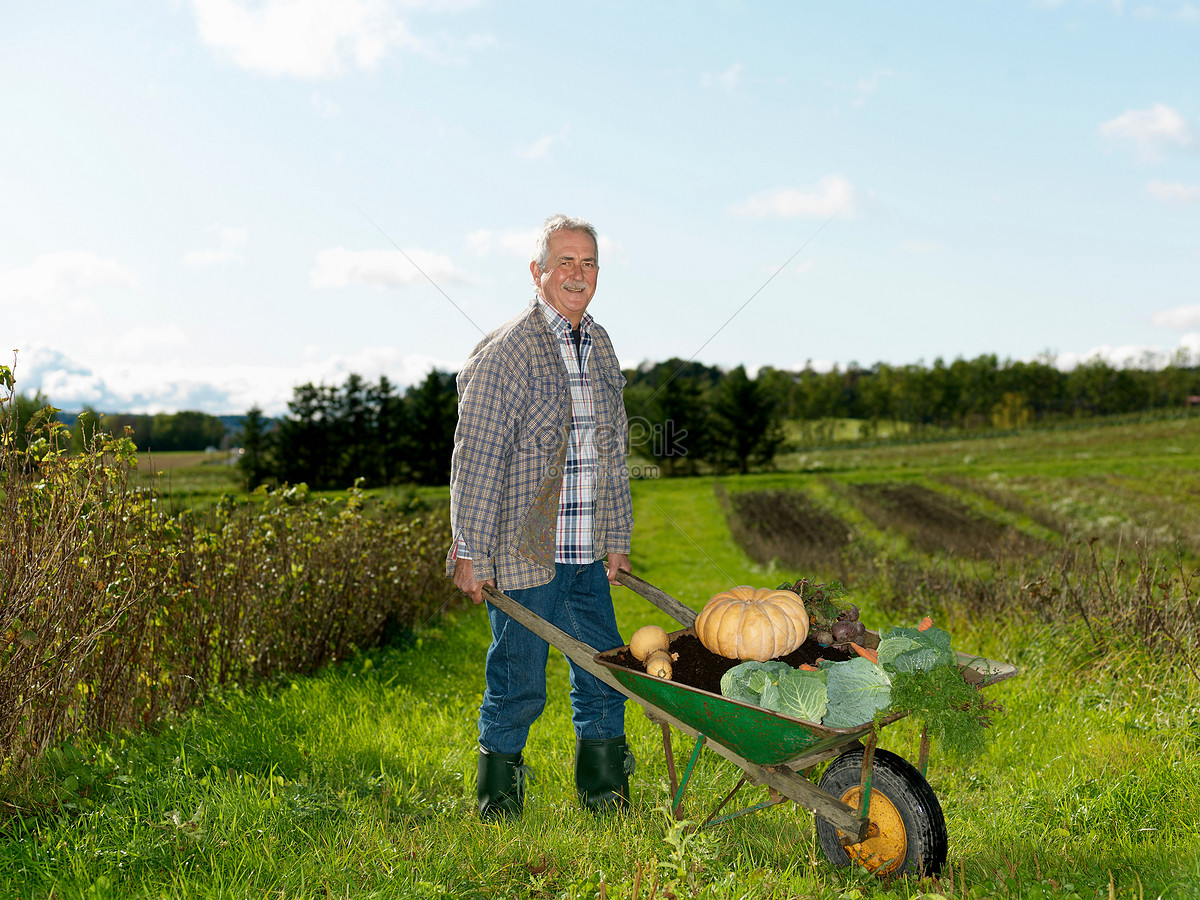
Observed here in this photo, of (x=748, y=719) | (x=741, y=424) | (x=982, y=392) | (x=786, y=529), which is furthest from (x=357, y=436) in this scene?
(x=982, y=392)

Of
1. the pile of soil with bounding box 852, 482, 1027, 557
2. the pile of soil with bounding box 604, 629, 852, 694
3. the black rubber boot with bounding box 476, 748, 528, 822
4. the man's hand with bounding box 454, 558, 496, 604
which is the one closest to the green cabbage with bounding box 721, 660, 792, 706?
the pile of soil with bounding box 604, 629, 852, 694

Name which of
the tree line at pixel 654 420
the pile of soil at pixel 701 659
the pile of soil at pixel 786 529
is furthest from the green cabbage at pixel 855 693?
the tree line at pixel 654 420

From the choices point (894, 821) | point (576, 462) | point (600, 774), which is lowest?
point (600, 774)

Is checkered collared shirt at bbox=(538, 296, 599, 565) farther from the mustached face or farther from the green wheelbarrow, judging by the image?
the green wheelbarrow

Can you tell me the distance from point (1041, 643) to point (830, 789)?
3138 mm

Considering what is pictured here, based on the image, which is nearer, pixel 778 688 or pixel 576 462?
pixel 778 688

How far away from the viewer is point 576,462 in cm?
306

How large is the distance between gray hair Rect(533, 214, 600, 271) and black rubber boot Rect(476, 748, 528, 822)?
1897mm

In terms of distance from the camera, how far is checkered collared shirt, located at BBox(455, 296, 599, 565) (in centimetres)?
303

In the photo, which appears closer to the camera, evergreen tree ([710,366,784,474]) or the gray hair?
the gray hair

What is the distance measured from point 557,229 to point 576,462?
2.90ft

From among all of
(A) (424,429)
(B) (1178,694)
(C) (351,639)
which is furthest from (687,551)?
(A) (424,429)

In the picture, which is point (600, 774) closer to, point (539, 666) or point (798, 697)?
point (539, 666)

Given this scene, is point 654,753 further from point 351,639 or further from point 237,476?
point 237,476
